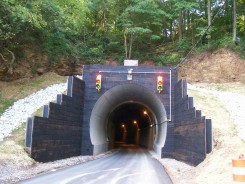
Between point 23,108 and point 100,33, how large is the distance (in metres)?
17.4

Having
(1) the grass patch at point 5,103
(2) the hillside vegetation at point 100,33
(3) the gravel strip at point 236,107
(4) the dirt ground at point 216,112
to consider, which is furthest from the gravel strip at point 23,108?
(3) the gravel strip at point 236,107

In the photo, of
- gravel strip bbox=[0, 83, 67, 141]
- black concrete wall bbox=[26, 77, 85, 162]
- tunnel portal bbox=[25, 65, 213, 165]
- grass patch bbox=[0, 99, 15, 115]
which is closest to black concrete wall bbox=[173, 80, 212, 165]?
tunnel portal bbox=[25, 65, 213, 165]

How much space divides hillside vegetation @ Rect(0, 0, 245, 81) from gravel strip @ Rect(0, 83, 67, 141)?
3983 millimetres

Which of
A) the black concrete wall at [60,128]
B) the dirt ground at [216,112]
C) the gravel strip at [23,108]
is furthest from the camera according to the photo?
the gravel strip at [23,108]

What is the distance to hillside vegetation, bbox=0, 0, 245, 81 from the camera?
23.4 metres

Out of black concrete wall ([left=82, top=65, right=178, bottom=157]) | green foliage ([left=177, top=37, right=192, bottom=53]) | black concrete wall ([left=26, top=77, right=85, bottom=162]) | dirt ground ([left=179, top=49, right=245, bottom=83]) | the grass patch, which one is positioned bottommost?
black concrete wall ([left=26, top=77, right=85, bottom=162])

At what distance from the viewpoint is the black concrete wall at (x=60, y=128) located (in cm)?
1348

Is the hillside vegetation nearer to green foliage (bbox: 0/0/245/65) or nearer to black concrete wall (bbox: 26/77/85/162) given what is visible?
green foliage (bbox: 0/0/245/65)

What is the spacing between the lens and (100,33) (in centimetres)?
3381

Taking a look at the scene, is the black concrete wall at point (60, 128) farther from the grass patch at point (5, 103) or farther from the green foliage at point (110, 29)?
the green foliage at point (110, 29)

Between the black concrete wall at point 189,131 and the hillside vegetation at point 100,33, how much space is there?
6419mm

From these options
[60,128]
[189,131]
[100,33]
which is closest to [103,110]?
[60,128]

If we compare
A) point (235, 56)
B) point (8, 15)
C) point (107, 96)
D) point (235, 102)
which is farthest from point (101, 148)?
point (235, 56)

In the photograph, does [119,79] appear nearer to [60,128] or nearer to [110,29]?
[60,128]
